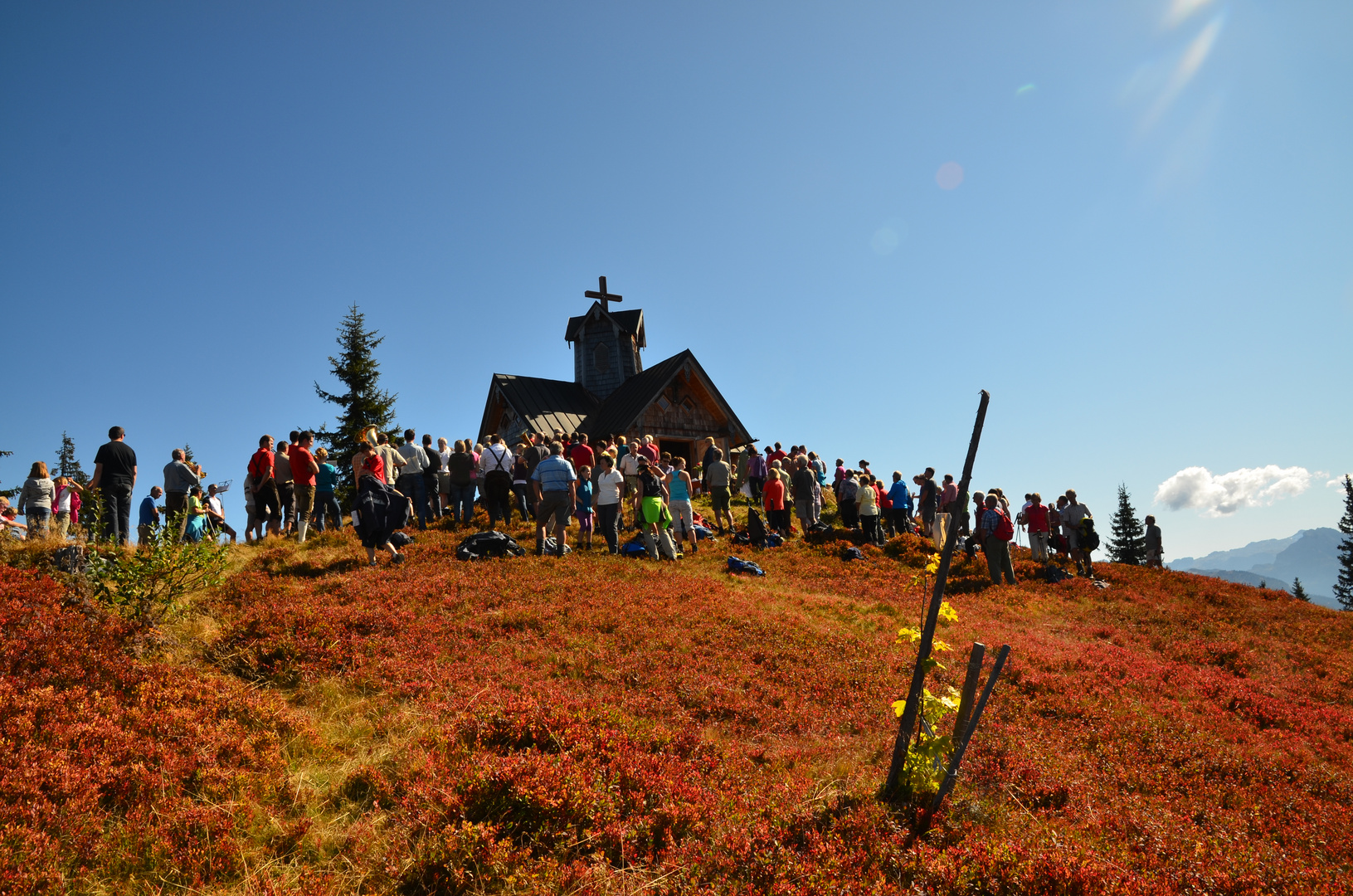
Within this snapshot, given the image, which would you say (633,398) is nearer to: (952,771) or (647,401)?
(647,401)

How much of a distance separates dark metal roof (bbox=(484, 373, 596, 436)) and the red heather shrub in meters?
24.7

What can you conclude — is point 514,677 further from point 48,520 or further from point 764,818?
point 48,520

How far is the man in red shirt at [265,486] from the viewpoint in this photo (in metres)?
13.9

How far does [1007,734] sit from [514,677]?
19.0ft

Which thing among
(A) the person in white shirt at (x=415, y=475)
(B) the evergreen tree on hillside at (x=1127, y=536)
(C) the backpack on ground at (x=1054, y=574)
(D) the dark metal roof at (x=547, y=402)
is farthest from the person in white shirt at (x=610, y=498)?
(B) the evergreen tree on hillside at (x=1127, y=536)

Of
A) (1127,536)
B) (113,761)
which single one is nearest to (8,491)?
(113,761)

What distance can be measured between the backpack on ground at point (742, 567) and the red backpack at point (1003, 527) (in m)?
5.80

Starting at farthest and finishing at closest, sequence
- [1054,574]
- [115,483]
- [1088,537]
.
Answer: [1088,537] → [1054,574] → [115,483]

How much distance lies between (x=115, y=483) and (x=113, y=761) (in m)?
9.03

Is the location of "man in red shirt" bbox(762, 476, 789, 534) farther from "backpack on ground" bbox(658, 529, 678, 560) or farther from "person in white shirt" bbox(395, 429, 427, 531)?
"person in white shirt" bbox(395, 429, 427, 531)

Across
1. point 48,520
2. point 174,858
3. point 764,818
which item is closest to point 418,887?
point 174,858

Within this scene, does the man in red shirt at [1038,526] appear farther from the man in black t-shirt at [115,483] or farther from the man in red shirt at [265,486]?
the man in black t-shirt at [115,483]

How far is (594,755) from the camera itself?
19.5 ft

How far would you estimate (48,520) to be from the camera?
12.4m
